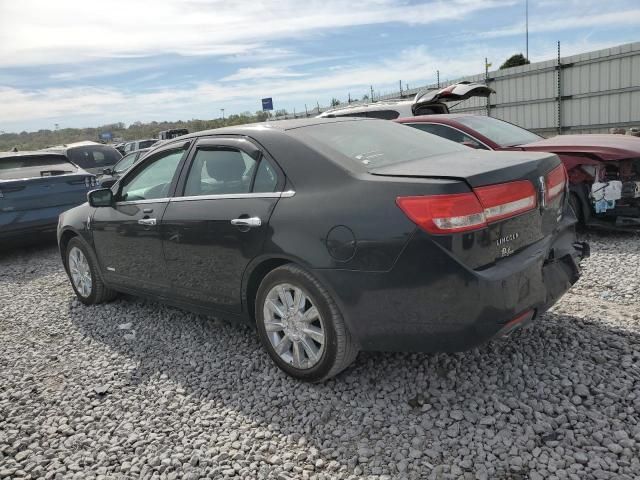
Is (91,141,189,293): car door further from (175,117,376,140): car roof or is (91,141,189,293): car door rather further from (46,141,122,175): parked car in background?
(46,141,122,175): parked car in background

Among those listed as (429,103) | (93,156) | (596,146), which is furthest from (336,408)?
(93,156)

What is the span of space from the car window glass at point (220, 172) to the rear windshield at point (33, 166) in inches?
204

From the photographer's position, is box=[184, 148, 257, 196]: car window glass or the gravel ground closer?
the gravel ground

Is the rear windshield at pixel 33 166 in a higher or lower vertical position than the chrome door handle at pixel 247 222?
higher

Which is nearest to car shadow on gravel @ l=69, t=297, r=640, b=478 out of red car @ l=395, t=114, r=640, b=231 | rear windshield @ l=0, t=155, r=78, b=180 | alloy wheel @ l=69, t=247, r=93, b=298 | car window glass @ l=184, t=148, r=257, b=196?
car window glass @ l=184, t=148, r=257, b=196

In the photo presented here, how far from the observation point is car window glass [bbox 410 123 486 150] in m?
6.22

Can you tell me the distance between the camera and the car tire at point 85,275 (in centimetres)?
507


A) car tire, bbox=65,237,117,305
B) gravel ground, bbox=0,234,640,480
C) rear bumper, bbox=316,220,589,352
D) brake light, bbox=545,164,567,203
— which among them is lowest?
gravel ground, bbox=0,234,640,480

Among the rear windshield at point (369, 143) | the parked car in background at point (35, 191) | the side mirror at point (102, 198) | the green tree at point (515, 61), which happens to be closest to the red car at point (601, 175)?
the rear windshield at point (369, 143)

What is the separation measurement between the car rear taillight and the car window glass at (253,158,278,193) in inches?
36.8

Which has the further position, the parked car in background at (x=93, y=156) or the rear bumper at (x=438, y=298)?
the parked car in background at (x=93, y=156)

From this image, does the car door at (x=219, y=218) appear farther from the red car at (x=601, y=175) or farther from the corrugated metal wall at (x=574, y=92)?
the corrugated metal wall at (x=574, y=92)

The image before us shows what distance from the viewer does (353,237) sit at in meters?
2.78

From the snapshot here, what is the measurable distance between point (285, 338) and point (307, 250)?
25.6 inches
